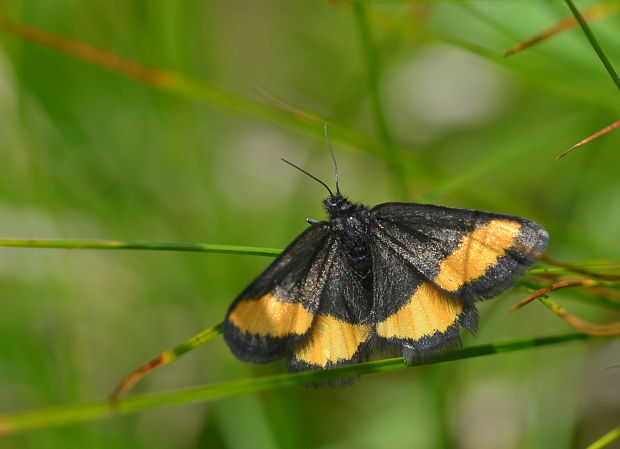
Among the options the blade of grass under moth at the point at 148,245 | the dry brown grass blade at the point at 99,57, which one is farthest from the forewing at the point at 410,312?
the dry brown grass blade at the point at 99,57

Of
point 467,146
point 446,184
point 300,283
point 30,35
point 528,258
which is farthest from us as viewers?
point 467,146

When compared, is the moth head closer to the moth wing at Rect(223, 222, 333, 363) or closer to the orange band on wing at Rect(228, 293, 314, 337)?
the moth wing at Rect(223, 222, 333, 363)

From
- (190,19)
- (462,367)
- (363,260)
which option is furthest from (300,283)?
(190,19)

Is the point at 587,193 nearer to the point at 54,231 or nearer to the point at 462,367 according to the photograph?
the point at 462,367

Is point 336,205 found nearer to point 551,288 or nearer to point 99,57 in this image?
point 551,288

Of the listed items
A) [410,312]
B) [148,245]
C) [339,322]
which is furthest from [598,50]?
[148,245]
